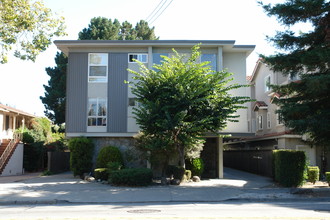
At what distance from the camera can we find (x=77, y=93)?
24.0 metres

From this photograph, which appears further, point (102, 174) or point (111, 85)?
point (111, 85)

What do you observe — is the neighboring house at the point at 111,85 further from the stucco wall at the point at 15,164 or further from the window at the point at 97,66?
the stucco wall at the point at 15,164

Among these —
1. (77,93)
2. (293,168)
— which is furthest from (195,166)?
(77,93)

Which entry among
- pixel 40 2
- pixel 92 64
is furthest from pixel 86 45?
pixel 40 2

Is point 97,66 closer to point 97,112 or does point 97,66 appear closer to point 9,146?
point 97,112

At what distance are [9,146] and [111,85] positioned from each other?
10.8m

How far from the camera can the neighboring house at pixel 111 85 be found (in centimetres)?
2372

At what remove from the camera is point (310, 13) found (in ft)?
54.4

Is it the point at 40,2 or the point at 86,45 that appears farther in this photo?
the point at 86,45

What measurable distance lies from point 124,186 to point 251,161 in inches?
540

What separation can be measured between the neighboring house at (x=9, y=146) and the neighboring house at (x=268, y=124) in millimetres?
19454

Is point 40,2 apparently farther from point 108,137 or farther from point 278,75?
point 278,75

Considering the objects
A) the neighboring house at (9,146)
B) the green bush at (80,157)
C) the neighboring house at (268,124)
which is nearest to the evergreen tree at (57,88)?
the neighboring house at (9,146)

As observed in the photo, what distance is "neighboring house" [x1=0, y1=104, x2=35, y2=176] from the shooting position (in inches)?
1080
